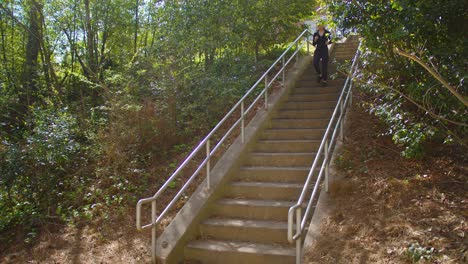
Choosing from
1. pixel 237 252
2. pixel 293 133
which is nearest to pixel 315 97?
pixel 293 133

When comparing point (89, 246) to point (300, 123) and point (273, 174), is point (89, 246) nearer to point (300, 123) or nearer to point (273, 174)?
point (273, 174)

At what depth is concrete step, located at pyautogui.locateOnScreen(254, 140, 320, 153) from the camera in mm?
6754

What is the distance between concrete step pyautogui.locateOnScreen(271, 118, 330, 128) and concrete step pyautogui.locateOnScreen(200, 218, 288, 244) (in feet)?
9.02

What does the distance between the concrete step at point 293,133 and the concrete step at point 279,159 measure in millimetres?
641

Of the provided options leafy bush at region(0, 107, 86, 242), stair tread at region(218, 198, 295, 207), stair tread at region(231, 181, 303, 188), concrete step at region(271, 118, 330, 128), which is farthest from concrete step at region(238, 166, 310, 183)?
leafy bush at region(0, 107, 86, 242)

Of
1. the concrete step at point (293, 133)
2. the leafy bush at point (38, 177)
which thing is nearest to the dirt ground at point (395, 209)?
the concrete step at point (293, 133)

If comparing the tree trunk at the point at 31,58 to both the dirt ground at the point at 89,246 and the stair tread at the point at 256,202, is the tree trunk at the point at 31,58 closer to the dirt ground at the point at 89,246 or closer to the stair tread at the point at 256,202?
the dirt ground at the point at 89,246

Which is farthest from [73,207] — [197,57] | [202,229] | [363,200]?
[197,57]

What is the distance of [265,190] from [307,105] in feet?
10.1

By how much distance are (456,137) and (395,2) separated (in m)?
1.90

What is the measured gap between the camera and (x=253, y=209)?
18.1ft

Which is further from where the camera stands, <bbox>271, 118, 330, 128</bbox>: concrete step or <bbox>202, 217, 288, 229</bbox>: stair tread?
<bbox>271, 118, 330, 128</bbox>: concrete step

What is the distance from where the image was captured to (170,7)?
11.0m

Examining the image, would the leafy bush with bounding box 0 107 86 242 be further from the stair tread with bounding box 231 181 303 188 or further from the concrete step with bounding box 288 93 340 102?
the concrete step with bounding box 288 93 340 102
